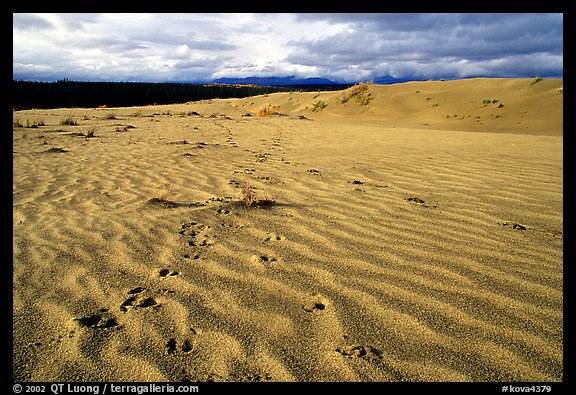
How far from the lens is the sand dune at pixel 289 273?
5.20ft

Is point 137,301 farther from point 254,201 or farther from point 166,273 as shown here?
point 254,201

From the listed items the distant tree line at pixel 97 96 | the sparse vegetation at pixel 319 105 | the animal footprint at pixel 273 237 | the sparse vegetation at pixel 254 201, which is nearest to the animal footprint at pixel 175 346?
the animal footprint at pixel 273 237

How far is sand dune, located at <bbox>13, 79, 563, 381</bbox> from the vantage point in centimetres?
158

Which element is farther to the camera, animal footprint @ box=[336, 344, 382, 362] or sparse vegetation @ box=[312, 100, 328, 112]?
sparse vegetation @ box=[312, 100, 328, 112]

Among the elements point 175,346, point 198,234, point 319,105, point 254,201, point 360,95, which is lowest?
point 175,346

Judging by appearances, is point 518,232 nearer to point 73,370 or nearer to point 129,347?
point 129,347

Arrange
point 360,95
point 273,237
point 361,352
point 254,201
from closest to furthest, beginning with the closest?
point 361,352 → point 273,237 → point 254,201 → point 360,95

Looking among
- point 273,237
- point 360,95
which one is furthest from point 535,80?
point 273,237

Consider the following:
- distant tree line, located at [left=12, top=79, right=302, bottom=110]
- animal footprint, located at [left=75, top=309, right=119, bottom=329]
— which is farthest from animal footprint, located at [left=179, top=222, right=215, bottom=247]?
distant tree line, located at [left=12, top=79, right=302, bottom=110]

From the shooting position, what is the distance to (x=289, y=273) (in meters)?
2.30

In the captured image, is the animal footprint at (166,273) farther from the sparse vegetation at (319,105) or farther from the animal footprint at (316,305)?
the sparse vegetation at (319,105)

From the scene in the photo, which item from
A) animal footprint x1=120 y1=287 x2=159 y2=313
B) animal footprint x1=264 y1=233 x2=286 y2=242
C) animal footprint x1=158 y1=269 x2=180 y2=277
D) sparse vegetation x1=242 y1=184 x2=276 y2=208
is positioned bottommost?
animal footprint x1=120 y1=287 x2=159 y2=313

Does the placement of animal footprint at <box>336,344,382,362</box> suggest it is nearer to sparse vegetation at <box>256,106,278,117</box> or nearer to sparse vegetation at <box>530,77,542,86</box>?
sparse vegetation at <box>256,106,278,117</box>
